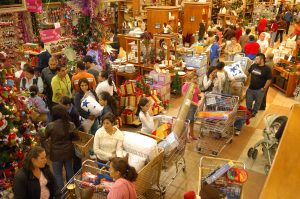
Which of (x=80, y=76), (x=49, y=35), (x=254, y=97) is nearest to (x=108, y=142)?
(x=80, y=76)

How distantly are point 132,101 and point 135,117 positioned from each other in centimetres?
37

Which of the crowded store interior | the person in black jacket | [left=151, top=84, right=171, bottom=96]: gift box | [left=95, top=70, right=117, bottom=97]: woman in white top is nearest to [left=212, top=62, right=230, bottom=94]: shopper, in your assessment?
the crowded store interior

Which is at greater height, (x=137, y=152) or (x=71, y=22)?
(x=71, y=22)

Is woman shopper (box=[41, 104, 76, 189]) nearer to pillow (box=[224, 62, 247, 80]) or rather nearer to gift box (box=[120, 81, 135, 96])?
gift box (box=[120, 81, 135, 96])

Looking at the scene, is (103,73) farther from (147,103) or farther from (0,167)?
(0,167)

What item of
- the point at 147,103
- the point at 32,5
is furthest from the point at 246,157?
the point at 32,5

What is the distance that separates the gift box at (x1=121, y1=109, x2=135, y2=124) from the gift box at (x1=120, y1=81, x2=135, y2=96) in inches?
15.6

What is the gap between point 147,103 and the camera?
14.2 ft

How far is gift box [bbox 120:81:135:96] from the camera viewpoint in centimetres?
620

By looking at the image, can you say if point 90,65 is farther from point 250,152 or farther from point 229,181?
point 229,181

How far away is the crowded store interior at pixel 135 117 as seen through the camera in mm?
3264

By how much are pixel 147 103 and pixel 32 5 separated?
5.21 m

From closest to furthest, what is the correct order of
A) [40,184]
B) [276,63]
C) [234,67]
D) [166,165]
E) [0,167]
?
1. [40,184]
2. [0,167]
3. [166,165]
4. [234,67]
5. [276,63]

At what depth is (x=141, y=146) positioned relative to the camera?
3.54 metres
